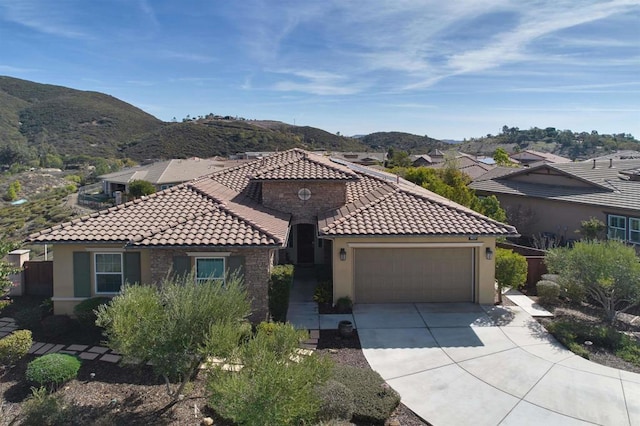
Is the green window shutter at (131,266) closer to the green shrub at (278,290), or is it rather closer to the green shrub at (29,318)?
the green shrub at (29,318)

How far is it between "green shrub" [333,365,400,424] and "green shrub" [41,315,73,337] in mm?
8035

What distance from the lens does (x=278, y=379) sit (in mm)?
6562

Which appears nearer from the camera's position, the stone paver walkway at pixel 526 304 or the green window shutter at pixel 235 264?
the green window shutter at pixel 235 264

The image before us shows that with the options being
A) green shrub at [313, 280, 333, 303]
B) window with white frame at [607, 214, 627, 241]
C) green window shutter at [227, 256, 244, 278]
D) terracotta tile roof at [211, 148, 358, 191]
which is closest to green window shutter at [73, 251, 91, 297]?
green window shutter at [227, 256, 244, 278]

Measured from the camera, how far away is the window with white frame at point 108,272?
46.5ft

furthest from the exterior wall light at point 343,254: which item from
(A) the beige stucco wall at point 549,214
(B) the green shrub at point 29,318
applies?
(A) the beige stucco wall at point 549,214

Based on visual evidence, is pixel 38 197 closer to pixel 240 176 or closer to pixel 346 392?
pixel 240 176

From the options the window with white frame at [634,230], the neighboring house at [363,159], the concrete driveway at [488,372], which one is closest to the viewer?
the concrete driveway at [488,372]

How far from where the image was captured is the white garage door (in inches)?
613

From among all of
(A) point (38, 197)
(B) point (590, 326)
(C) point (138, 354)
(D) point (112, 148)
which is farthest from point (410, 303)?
(D) point (112, 148)

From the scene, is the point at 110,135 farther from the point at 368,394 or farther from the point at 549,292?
the point at 368,394

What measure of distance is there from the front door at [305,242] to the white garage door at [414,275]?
5.29 meters

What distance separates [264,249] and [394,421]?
20.3 ft

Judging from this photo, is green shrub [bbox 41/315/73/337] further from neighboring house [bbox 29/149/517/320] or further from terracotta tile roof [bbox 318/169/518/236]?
terracotta tile roof [bbox 318/169/518/236]
